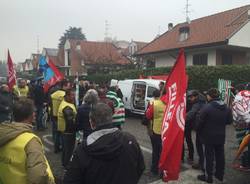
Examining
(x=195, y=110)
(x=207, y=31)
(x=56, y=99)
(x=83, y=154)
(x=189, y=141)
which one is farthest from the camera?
(x=207, y=31)

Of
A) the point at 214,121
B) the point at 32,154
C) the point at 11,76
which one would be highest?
the point at 11,76

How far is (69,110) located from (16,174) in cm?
358

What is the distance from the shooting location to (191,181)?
257 inches

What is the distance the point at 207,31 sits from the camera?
1065 inches

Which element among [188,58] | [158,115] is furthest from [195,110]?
[188,58]

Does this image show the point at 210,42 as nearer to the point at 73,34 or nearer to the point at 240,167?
the point at 240,167

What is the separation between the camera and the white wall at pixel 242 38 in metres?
23.8

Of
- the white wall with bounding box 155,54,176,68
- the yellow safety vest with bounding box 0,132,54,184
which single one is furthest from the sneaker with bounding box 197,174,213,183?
the white wall with bounding box 155,54,176,68

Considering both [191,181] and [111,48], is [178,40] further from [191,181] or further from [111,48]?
[191,181]

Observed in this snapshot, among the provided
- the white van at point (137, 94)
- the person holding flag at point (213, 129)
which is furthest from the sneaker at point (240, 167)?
the white van at point (137, 94)

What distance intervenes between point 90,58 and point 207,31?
19.9m

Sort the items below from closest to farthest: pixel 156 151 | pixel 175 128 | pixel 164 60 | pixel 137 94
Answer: pixel 175 128
pixel 156 151
pixel 137 94
pixel 164 60

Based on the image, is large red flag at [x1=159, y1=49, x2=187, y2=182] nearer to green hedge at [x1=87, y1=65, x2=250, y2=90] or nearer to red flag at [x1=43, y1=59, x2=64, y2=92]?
red flag at [x1=43, y1=59, x2=64, y2=92]

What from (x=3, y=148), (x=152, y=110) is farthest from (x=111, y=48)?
(x=3, y=148)
